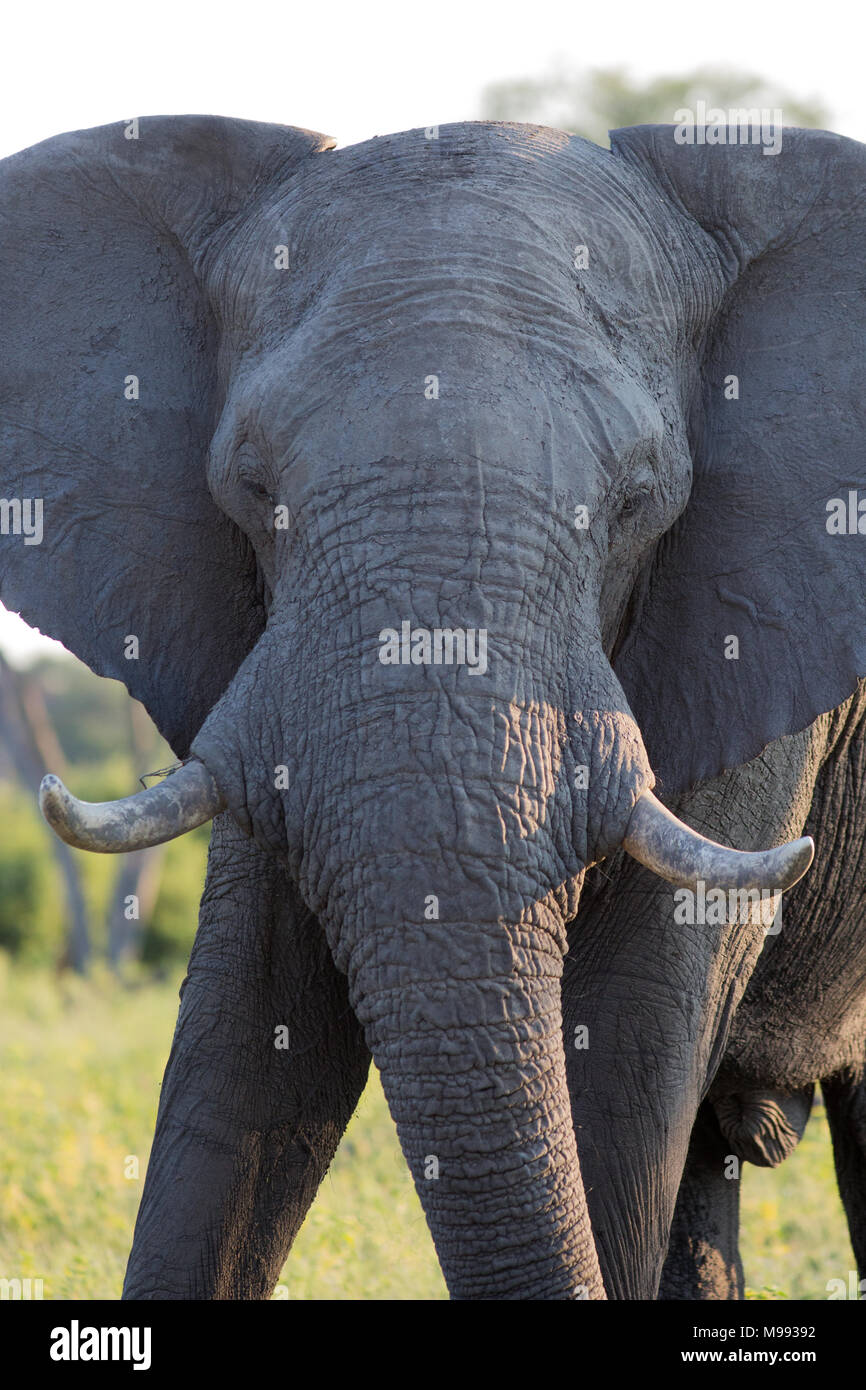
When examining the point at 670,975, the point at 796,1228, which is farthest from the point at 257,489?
the point at 796,1228

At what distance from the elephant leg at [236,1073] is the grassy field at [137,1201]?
443 mm

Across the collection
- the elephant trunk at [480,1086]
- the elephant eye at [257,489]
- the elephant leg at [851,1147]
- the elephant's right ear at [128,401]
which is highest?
the elephant's right ear at [128,401]

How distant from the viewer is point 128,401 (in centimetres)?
407

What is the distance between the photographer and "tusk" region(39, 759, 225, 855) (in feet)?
10.3

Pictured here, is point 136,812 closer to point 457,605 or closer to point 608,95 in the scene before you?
point 457,605

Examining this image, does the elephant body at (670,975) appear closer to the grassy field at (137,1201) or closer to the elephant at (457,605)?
the elephant at (457,605)

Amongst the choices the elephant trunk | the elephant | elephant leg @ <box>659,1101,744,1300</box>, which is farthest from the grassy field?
the elephant trunk

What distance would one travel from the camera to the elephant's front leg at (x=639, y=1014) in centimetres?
397

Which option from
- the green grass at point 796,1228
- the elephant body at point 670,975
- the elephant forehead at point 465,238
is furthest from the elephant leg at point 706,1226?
the elephant forehead at point 465,238

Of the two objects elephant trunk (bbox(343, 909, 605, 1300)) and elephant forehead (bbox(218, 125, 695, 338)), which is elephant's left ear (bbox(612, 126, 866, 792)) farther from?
elephant trunk (bbox(343, 909, 605, 1300))

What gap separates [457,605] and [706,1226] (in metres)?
3.24

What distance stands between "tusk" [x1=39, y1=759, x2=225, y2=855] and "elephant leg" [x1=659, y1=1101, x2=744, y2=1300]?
9.36 ft
